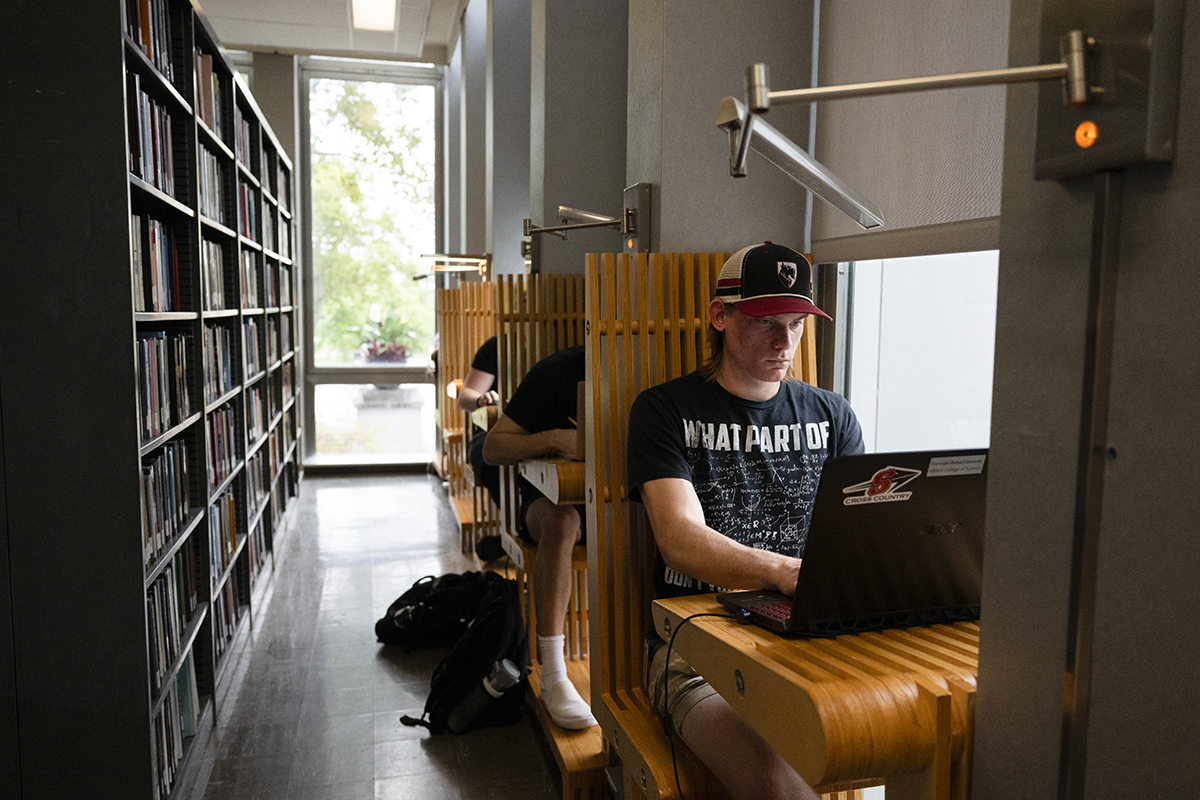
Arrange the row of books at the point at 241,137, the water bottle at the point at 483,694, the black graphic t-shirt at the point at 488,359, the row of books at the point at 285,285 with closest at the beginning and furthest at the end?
the water bottle at the point at 483,694, the row of books at the point at 241,137, the black graphic t-shirt at the point at 488,359, the row of books at the point at 285,285

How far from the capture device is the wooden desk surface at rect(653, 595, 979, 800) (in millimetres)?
990

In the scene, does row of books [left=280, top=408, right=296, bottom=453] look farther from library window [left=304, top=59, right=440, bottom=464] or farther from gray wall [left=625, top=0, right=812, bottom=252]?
gray wall [left=625, top=0, right=812, bottom=252]

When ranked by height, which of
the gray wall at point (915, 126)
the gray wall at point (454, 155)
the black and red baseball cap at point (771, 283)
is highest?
the gray wall at point (454, 155)

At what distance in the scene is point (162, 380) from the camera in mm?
2475

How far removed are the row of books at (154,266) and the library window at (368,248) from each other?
5131 millimetres

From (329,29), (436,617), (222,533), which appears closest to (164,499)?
(222,533)

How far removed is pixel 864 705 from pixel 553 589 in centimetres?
201

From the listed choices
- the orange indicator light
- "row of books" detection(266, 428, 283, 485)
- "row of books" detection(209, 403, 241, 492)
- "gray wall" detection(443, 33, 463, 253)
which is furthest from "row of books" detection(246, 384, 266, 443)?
the orange indicator light

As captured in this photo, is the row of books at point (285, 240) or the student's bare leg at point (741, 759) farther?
the row of books at point (285, 240)

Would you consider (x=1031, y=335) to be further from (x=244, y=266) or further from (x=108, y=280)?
(x=244, y=266)

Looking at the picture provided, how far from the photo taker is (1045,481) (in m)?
0.90

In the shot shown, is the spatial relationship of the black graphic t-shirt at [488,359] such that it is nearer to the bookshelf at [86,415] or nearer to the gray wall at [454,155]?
the bookshelf at [86,415]

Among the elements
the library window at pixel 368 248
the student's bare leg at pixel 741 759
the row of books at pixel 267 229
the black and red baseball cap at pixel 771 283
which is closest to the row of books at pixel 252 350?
the row of books at pixel 267 229

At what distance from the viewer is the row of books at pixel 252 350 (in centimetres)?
431
